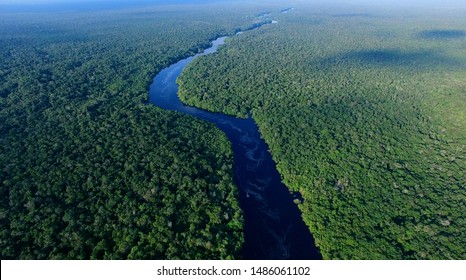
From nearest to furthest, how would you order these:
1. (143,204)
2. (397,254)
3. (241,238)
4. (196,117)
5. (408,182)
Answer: (397,254)
(241,238)
(143,204)
(408,182)
(196,117)

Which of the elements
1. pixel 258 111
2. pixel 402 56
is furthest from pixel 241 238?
pixel 402 56

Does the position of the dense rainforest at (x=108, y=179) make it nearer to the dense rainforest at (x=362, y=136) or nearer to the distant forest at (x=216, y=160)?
the distant forest at (x=216, y=160)

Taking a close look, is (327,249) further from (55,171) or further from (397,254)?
(55,171)

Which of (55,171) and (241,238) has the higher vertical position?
(55,171)

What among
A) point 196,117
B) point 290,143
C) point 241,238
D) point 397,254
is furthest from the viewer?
point 196,117

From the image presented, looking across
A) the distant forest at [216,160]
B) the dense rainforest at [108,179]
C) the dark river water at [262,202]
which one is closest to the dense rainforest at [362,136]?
the distant forest at [216,160]

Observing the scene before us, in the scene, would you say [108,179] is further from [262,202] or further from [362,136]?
[362,136]

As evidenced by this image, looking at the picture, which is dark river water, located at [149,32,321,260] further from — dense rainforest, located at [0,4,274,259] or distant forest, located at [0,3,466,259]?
→ dense rainforest, located at [0,4,274,259]

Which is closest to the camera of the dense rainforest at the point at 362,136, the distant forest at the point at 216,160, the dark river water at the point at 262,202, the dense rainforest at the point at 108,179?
the dense rainforest at the point at 108,179
